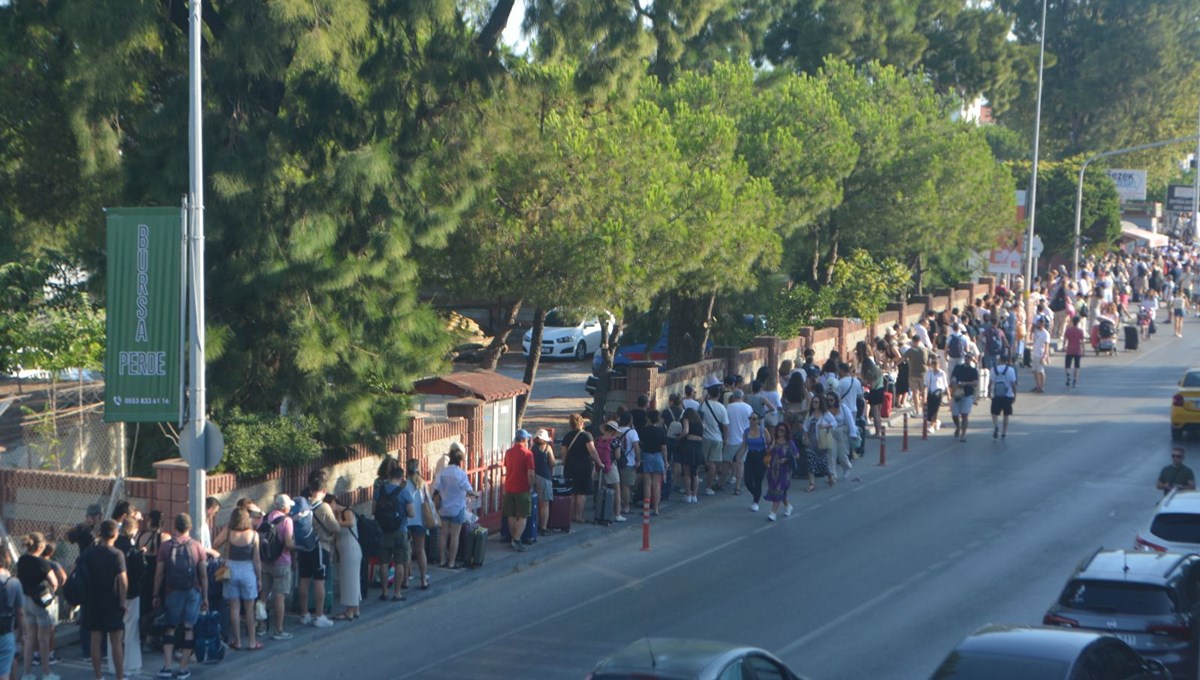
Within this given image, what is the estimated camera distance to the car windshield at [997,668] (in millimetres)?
9125

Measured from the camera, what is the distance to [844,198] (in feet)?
120

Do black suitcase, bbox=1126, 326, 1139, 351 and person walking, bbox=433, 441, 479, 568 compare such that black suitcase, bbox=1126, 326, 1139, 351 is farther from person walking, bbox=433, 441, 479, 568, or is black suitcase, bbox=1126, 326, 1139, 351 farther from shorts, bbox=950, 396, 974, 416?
person walking, bbox=433, 441, 479, 568

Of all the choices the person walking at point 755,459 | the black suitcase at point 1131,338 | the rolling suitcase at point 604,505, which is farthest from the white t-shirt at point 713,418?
the black suitcase at point 1131,338

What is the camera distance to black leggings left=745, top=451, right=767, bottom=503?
2059cm

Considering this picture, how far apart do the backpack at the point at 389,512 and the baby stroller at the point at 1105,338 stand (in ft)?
96.7

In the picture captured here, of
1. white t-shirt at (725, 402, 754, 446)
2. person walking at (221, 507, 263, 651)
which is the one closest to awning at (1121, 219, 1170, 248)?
white t-shirt at (725, 402, 754, 446)

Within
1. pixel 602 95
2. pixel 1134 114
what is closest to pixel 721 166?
pixel 602 95

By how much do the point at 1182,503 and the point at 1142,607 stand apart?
3623 millimetres

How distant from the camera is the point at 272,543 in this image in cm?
1385

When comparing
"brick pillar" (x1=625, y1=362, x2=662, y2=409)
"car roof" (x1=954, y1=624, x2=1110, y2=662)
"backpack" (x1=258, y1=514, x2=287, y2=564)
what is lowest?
"backpack" (x1=258, y1=514, x2=287, y2=564)

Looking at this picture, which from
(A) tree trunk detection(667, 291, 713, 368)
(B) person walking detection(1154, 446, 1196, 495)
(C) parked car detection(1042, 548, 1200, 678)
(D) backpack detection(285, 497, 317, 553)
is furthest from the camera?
(A) tree trunk detection(667, 291, 713, 368)

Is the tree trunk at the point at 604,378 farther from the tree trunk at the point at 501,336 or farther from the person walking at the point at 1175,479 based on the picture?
the person walking at the point at 1175,479

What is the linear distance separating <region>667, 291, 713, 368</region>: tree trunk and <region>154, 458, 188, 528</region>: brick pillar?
17783mm

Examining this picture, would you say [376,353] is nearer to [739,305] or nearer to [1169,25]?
[739,305]
